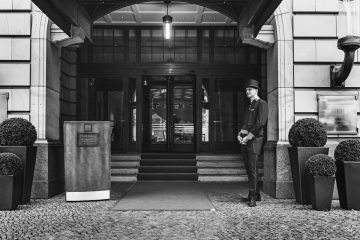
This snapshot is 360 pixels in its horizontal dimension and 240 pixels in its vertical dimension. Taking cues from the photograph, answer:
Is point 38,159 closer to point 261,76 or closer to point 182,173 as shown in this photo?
point 182,173

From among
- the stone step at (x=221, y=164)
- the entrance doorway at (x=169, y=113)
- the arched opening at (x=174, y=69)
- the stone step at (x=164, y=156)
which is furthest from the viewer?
the entrance doorway at (x=169, y=113)

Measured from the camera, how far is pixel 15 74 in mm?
8211

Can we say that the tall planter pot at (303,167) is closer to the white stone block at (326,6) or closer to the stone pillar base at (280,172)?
the stone pillar base at (280,172)

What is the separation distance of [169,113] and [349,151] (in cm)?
760

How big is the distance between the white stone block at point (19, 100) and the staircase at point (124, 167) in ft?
11.4

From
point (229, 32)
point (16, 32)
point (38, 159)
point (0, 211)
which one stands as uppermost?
point (229, 32)

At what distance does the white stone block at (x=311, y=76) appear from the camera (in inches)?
319

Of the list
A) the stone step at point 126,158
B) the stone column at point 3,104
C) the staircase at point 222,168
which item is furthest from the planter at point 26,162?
the staircase at point 222,168

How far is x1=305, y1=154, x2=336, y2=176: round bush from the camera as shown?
6.28 meters

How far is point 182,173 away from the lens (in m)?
11.0

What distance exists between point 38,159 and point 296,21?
19.5ft

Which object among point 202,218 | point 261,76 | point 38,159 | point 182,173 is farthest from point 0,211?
point 261,76

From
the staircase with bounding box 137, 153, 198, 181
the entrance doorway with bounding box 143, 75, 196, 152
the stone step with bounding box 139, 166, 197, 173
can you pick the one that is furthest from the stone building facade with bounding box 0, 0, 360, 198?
the entrance doorway with bounding box 143, 75, 196, 152

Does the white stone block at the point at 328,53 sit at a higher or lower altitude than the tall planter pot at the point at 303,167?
higher
